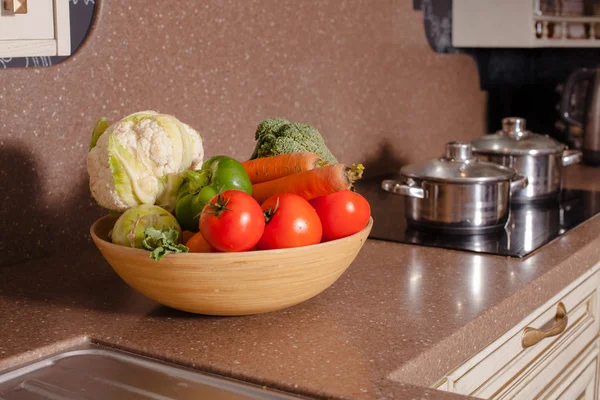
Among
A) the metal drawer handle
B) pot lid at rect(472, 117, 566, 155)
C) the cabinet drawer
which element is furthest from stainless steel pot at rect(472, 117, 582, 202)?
the metal drawer handle

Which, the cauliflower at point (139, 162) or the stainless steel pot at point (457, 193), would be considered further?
the stainless steel pot at point (457, 193)

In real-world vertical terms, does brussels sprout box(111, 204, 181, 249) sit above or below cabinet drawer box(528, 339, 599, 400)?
above

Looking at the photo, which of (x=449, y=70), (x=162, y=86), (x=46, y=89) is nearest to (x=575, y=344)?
(x=162, y=86)

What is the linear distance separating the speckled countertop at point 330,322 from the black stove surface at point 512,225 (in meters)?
0.08

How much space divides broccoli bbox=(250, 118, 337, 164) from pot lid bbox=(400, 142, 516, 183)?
0.38 m

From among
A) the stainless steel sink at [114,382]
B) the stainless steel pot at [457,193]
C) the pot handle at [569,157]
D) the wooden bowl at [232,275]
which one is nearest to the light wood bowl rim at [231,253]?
the wooden bowl at [232,275]

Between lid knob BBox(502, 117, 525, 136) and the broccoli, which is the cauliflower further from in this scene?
lid knob BBox(502, 117, 525, 136)

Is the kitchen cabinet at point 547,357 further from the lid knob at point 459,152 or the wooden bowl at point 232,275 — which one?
the lid knob at point 459,152

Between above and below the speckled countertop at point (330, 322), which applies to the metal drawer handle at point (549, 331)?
below

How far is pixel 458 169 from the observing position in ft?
4.99

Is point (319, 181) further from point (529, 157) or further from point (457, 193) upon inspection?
point (529, 157)

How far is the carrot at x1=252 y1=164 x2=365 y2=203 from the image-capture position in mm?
1006

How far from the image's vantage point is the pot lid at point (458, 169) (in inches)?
58.6

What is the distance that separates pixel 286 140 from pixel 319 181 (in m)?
0.16
